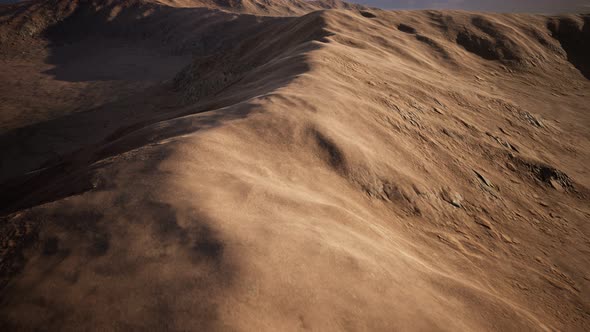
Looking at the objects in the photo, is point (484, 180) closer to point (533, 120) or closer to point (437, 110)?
point (437, 110)

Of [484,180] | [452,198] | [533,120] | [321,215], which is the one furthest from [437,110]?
Answer: [321,215]

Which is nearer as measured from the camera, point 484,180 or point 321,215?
point 321,215

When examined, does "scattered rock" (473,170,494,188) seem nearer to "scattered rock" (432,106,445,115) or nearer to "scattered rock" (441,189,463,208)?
"scattered rock" (441,189,463,208)

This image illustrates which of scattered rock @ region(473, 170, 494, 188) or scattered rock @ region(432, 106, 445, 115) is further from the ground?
scattered rock @ region(432, 106, 445, 115)

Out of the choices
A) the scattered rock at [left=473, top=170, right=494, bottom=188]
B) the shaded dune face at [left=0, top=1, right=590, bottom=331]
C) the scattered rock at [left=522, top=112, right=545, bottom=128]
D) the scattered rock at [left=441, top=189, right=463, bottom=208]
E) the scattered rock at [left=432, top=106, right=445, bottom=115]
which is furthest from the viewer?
the scattered rock at [left=522, top=112, right=545, bottom=128]

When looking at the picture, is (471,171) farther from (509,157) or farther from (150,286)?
(150,286)

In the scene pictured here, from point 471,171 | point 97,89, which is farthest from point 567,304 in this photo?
point 97,89

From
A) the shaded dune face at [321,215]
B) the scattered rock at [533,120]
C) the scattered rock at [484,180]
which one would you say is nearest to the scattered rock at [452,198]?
the shaded dune face at [321,215]

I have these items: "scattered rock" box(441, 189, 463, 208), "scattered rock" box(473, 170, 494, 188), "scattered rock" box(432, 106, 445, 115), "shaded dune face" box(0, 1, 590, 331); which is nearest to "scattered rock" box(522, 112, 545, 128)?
"shaded dune face" box(0, 1, 590, 331)
